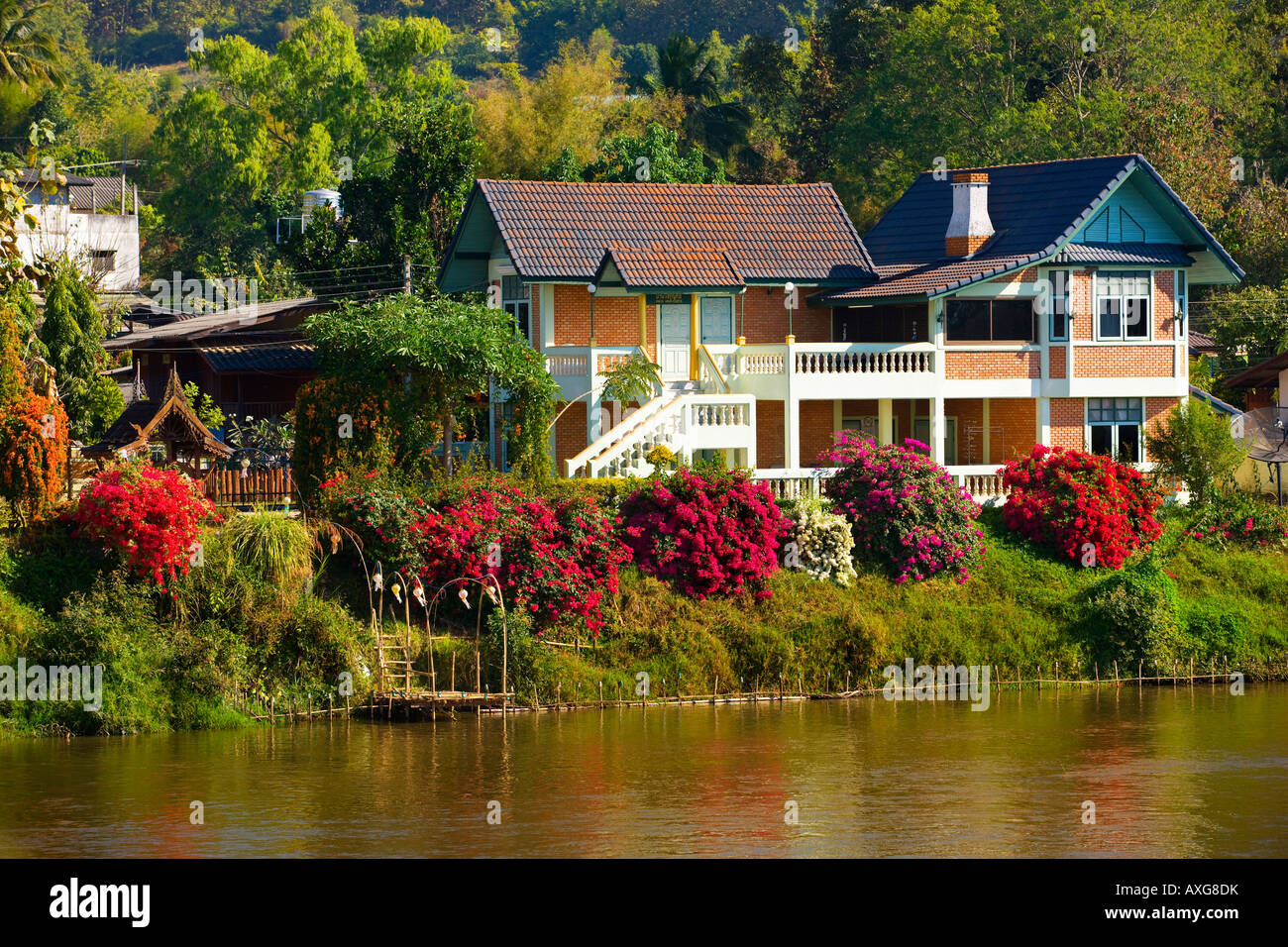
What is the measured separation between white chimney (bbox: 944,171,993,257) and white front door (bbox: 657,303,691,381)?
7293mm

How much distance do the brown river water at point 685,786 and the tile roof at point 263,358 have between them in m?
26.7

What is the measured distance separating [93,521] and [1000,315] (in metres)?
23.2

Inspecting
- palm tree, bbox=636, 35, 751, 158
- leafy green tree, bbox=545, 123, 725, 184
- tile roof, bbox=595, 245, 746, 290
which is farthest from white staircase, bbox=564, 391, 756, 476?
palm tree, bbox=636, 35, 751, 158

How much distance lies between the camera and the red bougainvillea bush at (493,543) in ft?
125

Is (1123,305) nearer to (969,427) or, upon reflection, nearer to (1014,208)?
(1014,208)

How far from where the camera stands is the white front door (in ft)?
159

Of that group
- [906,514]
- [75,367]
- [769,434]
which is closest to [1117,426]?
[769,434]

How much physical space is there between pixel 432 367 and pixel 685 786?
44.0 ft

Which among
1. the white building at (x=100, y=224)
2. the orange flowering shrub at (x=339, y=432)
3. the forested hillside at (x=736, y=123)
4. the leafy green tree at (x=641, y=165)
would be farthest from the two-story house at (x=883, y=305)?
the white building at (x=100, y=224)

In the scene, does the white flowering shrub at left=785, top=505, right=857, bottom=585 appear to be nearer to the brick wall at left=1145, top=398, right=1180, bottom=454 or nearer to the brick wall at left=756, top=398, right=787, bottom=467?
the brick wall at left=756, top=398, right=787, bottom=467

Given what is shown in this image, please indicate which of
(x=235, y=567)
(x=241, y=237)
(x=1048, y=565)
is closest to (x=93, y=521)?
(x=235, y=567)

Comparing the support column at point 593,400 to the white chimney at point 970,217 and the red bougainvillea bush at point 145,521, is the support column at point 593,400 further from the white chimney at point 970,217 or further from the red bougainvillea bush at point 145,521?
the red bougainvillea bush at point 145,521

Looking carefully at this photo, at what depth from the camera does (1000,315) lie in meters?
48.8

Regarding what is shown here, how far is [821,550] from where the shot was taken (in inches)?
1638
